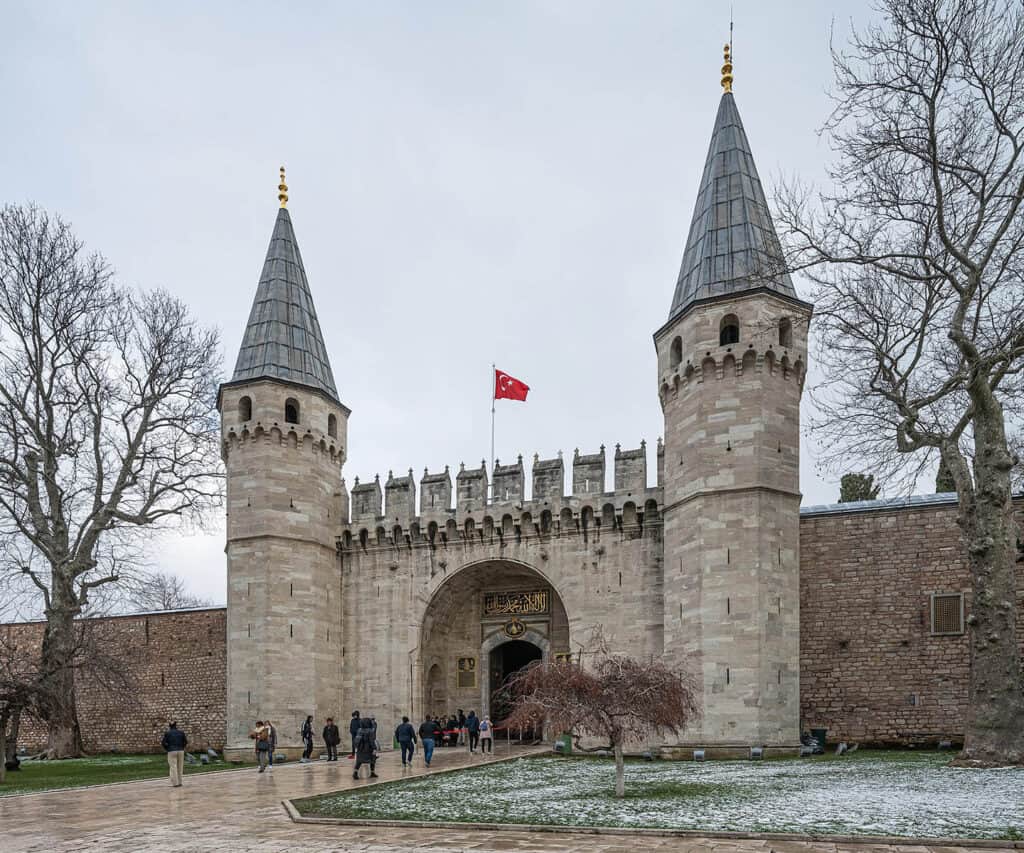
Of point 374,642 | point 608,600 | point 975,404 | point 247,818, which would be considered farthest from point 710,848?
point 374,642

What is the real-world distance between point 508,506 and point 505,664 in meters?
5.32

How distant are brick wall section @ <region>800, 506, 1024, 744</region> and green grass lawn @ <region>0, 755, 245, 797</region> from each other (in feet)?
43.6

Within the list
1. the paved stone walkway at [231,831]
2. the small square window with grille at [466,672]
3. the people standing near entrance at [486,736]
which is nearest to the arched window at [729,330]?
the people standing near entrance at [486,736]

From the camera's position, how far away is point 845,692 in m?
20.5

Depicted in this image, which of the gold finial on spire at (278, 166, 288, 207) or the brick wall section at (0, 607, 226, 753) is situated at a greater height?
the gold finial on spire at (278, 166, 288, 207)

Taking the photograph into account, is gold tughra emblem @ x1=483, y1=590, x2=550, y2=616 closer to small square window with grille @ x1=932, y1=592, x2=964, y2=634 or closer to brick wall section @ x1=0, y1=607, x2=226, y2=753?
brick wall section @ x1=0, y1=607, x2=226, y2=753

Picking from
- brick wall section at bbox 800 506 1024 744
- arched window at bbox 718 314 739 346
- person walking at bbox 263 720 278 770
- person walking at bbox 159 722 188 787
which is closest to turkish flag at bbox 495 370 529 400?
arched window at bbox 718 314 739 346

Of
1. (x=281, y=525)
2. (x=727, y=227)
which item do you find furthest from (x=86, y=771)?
(x=727, y=227)

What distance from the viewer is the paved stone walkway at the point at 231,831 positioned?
382 inches

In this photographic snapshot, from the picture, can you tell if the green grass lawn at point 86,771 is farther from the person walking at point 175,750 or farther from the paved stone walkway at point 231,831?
the person walking at point 175,750

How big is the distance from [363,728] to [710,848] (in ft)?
31.3

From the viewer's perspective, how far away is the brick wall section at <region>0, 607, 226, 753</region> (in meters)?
27.5

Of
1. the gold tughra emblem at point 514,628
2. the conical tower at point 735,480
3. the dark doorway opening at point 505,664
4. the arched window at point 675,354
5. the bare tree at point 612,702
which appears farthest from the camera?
the dark doorway opening at point 505,664

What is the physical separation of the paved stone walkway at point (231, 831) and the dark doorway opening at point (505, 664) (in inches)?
348
